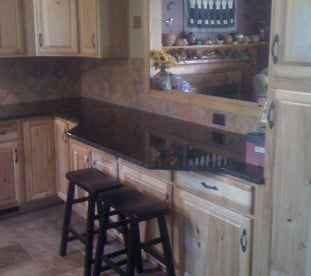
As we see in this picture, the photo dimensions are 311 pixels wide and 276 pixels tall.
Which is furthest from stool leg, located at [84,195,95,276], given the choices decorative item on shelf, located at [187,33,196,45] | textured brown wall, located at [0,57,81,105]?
decorative item on shelf, located at [187,33,196,45]

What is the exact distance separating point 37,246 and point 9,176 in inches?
29.4

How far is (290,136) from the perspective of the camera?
202 cm

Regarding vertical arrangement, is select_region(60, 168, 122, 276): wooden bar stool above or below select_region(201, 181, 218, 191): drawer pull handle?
below

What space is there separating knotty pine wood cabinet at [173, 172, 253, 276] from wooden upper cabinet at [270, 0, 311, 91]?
57 cm

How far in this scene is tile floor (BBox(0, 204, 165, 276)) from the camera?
3117mm

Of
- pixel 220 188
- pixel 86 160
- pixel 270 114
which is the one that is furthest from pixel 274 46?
pixel 86 160

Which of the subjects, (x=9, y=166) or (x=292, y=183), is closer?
(x=292, y=183)

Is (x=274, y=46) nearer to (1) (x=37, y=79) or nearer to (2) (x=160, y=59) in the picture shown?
(2) (x=160, y=59)

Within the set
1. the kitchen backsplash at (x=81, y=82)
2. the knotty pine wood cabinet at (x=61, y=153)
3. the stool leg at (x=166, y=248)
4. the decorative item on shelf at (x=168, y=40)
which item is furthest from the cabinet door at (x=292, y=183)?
the decorative item on shelf at (x=168, y=40)

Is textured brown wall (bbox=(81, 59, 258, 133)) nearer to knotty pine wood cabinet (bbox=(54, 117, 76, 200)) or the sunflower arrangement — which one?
the sunflower arrangement

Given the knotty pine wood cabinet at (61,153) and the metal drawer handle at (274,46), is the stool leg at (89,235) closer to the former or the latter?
the knotty pine wood cabinet at (61,153)

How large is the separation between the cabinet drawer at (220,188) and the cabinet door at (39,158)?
1.77 m

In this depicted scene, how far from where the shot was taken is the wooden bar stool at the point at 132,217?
2512 mm

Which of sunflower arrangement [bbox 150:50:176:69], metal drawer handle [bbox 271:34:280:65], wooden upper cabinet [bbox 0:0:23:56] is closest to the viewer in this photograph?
metal drawer handle [bbox 271:34:280:65]
